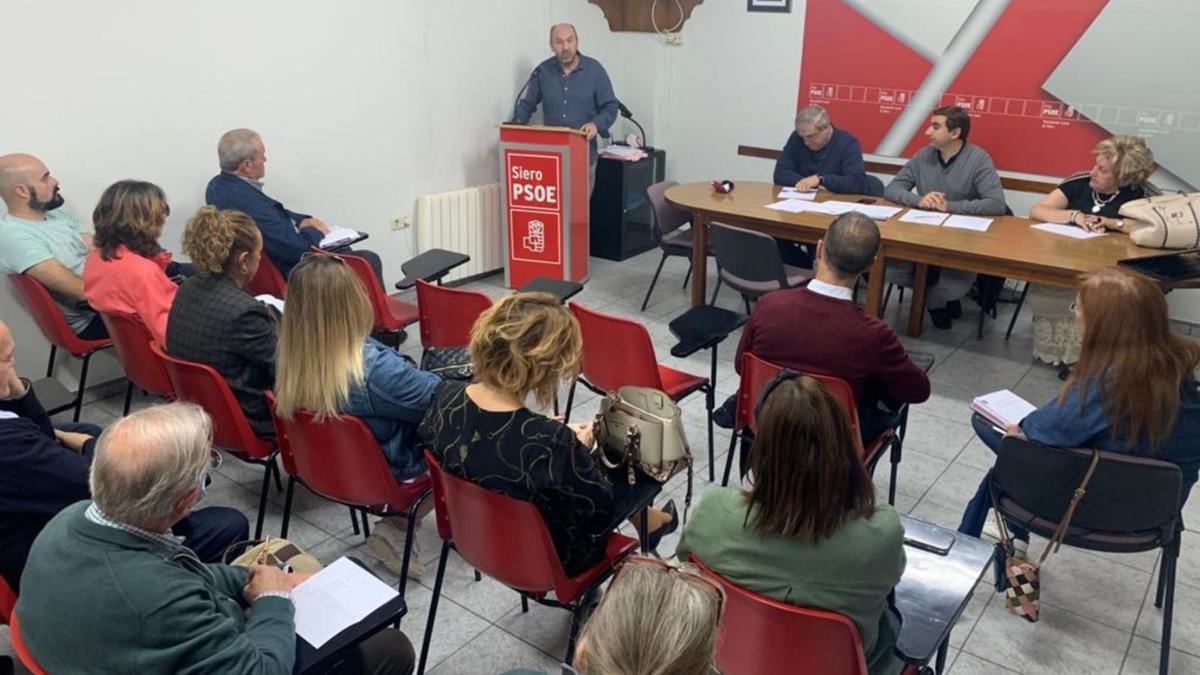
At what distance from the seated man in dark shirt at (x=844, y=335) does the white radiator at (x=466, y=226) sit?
3245 mm

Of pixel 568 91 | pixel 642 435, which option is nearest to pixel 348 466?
pixel 642 435

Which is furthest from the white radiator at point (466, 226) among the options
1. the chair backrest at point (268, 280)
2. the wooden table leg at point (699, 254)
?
the wooden table leg at point (699, 254)

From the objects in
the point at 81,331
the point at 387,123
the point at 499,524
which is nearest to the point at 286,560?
the point at 499,524

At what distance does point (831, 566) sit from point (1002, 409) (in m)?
1.43

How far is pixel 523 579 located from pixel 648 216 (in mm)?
4876

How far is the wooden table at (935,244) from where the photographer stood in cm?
372

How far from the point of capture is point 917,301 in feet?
16.2

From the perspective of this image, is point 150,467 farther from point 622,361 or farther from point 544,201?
point 544,201

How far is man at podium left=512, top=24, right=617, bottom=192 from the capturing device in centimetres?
585

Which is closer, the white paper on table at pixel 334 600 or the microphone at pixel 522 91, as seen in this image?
the white paper on table at pixel 334 600

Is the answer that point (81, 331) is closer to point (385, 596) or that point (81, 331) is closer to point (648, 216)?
point (385, 596)

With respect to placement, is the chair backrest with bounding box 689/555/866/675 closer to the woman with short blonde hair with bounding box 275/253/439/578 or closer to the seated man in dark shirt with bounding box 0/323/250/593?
the woman with short blonde hair with bounding box 275/253/439/578

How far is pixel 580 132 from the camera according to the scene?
5398 mm

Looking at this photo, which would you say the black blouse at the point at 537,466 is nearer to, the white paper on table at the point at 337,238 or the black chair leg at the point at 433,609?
the black chair leg at the point at 433,609
